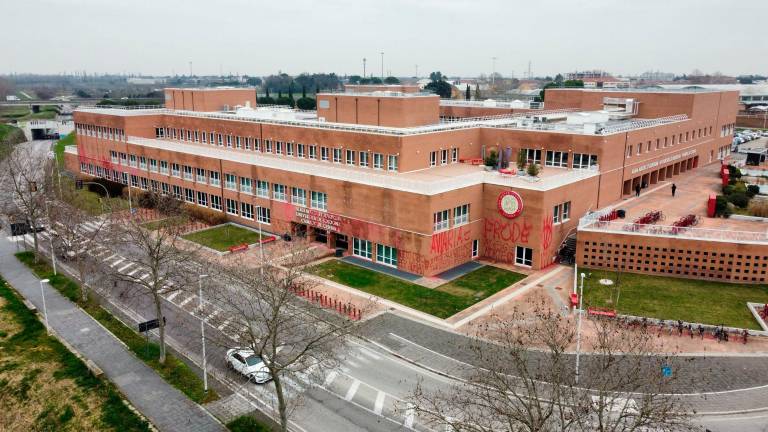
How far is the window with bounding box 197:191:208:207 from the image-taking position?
58.2 m

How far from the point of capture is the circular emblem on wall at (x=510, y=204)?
41.0 m

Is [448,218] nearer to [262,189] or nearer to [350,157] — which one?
[350,157]

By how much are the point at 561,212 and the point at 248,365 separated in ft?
85.1

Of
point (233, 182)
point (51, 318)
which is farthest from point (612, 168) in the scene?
point (51, 318)

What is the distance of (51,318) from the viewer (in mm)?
34938

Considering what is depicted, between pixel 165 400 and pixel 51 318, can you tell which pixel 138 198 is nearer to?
pixel 51 318

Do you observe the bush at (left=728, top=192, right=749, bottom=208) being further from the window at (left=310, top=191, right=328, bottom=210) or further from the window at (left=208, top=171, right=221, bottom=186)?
the window at (left=208, top=171, right=221, bottom=186)

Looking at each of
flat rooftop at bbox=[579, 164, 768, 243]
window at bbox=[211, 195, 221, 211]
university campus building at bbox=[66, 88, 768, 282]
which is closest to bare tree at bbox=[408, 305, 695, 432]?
university campus building at bbox=[66, 88, 768, 282]

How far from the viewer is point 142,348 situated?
30.3 m

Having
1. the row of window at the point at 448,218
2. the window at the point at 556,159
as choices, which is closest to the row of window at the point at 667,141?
the window at the point at 556,159

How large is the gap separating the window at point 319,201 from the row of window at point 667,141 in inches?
1096

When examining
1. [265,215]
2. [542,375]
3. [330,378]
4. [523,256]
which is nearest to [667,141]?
[523,256]

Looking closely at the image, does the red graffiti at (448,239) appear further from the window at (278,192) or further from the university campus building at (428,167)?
the window at (278,192)

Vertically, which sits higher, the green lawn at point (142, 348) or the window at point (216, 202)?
the window at point (216, 202)
